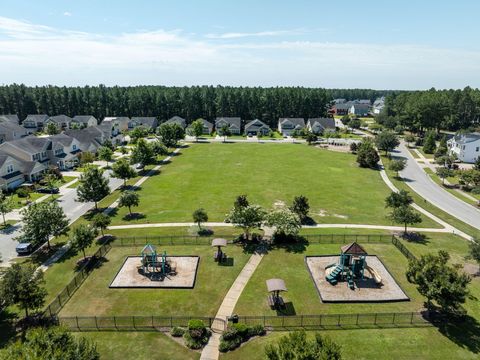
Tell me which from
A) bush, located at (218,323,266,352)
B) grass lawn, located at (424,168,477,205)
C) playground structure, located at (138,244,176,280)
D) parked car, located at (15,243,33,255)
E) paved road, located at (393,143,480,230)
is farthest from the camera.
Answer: grass lawn, located at (424,168,477,205)

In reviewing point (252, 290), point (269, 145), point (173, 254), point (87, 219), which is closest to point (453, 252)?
point (252, 290)

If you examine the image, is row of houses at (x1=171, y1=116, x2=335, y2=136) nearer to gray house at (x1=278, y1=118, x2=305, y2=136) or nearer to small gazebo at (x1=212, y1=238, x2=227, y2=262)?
gray house at (x1=278, y1=118, x2=305, y2=136)

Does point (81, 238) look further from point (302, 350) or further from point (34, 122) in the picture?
point (34, 122)

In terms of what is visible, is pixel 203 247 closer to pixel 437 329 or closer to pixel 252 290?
pixel 252 290

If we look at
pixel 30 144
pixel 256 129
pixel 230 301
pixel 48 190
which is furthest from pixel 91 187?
pixel 256 129

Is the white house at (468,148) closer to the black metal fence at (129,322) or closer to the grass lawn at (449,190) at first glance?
the grass lawn at (449,190)

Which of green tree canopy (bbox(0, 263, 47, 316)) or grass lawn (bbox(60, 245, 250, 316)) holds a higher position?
green tree canopy (bbox(0, 263, 47, 316))

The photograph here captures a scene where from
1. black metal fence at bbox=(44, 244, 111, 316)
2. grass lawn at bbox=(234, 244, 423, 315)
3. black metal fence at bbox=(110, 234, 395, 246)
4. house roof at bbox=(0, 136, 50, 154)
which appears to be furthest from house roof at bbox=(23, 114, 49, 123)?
grass lawn at bbox=(234, 244, 423, 315)

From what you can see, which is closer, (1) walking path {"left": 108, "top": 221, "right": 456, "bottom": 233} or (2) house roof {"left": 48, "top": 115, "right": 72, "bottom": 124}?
→ (1) walking path {"left": 108, "top": 221, "right": 456, "bottom": 233}
